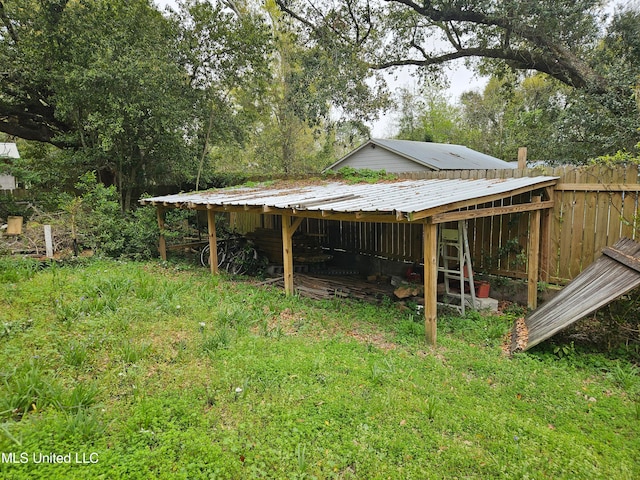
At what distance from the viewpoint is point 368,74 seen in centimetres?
1226

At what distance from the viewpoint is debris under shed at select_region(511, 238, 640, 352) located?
13.9ft

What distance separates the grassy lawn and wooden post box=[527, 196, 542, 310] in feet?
4.35

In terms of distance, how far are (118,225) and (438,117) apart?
2344 centimetres

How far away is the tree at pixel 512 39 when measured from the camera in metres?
8.98

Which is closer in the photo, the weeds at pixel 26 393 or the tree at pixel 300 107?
the weeds at pixel 26 393

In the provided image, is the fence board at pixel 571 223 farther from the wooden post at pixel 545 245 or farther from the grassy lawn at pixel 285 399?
the grassy lawn at pixel 285 399

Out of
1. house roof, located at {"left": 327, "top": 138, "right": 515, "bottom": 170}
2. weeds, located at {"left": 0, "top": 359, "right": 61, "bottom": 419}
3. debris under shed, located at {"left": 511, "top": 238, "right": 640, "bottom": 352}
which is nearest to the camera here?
weeds, located at {"left": 0, "top": 359, "right": 61, "bottom": 419}

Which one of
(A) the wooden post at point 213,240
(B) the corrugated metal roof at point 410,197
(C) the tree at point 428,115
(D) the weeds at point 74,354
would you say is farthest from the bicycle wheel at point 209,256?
(C) the tree at point 428,115

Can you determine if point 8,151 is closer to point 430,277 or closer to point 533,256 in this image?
point 430,277

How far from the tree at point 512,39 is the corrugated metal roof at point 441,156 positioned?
8.64 ft

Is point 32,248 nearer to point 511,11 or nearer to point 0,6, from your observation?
point 0,6

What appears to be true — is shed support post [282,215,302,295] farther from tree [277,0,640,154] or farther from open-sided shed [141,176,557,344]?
tree [277,0,640,154]

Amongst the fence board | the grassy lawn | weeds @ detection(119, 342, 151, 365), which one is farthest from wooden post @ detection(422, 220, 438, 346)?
weeds @ detection(119, 342, 151, 365)

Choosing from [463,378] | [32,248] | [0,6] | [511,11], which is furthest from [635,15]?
[0,6]
